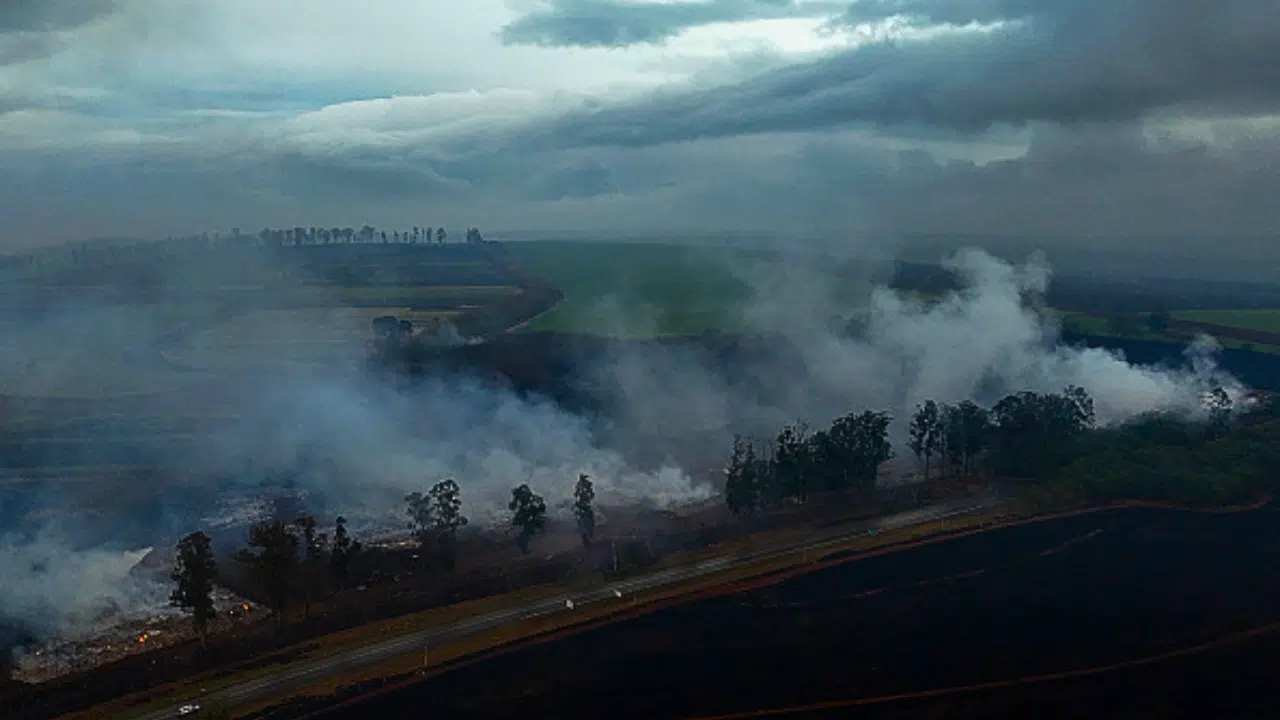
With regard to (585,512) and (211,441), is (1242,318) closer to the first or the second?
(585,512)

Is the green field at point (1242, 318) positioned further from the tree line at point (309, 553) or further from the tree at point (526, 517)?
the tree at point (526, 517)

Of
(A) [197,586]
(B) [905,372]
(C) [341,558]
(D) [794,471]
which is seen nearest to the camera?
(A) [197,586]

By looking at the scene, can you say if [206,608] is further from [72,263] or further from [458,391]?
[72,263]

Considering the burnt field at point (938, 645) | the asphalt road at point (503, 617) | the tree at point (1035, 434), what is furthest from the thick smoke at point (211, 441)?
the tree at point (1035, 434)

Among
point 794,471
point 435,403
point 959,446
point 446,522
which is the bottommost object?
point 446,522

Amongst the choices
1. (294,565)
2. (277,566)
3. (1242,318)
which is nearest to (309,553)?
(294,565)

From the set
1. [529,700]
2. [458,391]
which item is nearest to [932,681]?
[529,700]

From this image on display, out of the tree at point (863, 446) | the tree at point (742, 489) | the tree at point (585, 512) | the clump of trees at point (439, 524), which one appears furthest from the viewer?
the tree at point (863, 446)

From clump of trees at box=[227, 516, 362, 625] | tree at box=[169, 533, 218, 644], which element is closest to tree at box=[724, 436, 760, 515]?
clump of trees at box=[227, 516, 362, 625]
